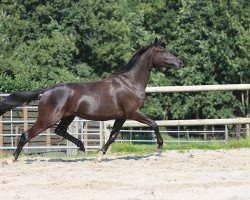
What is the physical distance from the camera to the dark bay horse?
10.7m

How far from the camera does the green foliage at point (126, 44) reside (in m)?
35.2

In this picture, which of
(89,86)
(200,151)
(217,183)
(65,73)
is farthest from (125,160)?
(65,73)

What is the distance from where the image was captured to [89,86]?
35.8 feet

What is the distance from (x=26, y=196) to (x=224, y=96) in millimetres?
31286

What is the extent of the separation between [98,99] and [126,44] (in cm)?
2646

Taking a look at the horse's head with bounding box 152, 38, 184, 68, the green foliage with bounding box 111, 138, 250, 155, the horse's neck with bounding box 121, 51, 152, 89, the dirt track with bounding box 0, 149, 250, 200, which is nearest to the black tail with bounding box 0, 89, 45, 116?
the dirt track with bounding box 0, 149, 250, 200

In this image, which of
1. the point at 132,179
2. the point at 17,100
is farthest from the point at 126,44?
the point at 132,179

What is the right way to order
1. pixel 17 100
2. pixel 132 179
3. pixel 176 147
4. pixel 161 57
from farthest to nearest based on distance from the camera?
pixel 176 147 → pixel 161 57 → pixel 17 100 → pixel 132 179

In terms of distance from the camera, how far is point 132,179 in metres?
8.25

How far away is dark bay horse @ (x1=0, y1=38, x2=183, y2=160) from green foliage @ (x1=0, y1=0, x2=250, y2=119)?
72.2 feet

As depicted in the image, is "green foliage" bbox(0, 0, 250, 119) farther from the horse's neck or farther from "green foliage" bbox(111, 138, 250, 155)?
the horse's neck

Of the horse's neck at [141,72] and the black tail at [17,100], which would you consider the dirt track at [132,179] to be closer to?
the black tail at [17,100]

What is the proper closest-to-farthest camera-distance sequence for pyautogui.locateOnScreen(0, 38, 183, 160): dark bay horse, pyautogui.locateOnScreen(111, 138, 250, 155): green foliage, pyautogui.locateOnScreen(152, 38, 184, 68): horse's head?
pyautogui.locateOnScreen(0, 38, 183, 160): dark bay horse, pyautogui.locateOnScreen(152, 38, 184, 68): horse's head, pyautogui.locateOnScreen(111, 138, 250, 155): green foliage

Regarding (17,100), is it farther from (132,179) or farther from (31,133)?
(132,179)
